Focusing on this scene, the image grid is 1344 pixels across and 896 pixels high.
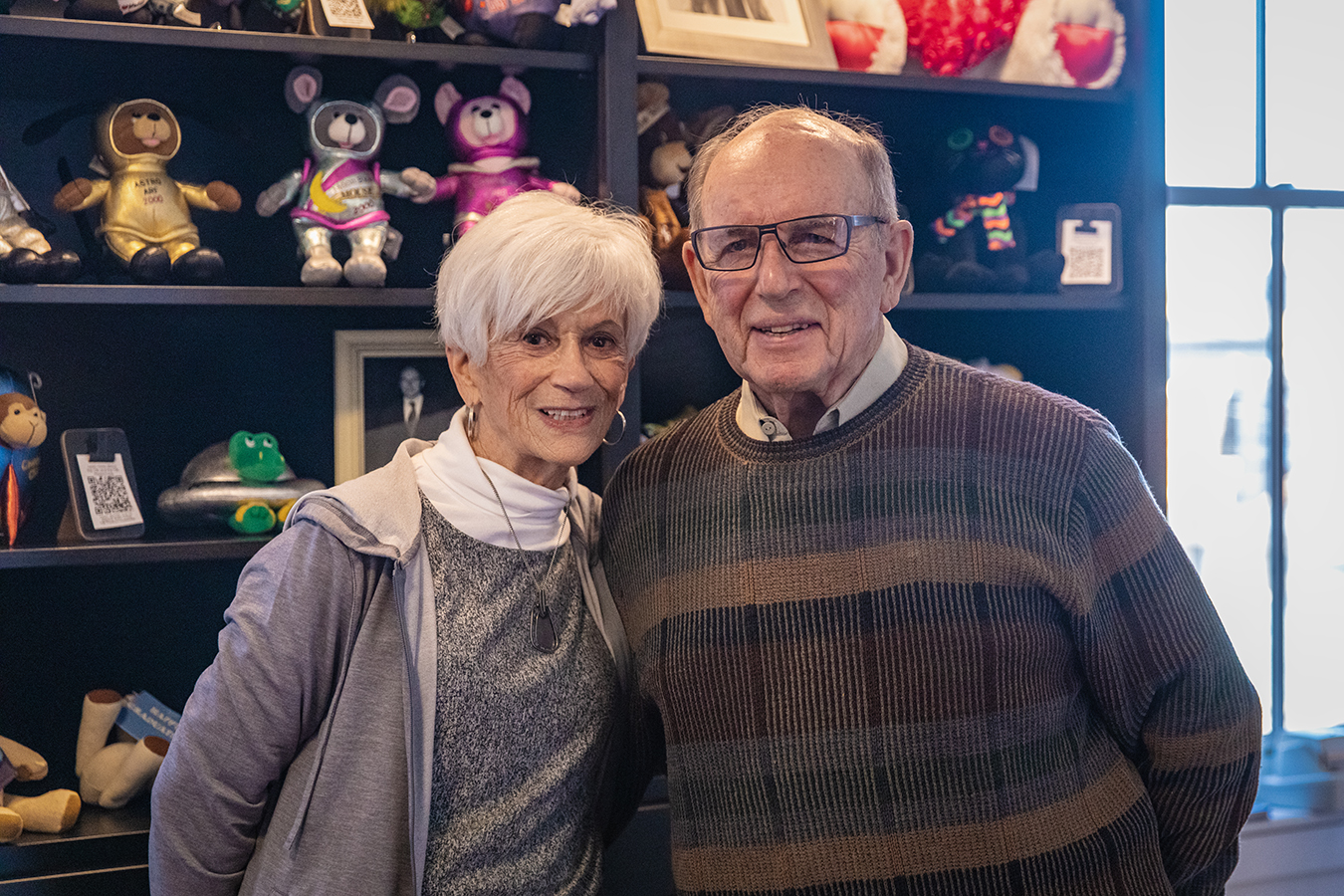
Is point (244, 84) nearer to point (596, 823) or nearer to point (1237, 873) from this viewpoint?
point (596, 823)

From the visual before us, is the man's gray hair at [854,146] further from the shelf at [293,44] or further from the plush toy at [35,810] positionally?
the plush toy at [35,810]

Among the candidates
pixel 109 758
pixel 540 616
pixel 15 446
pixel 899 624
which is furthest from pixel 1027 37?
pixel 109 758

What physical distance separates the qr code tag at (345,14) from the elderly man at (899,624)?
0.71m

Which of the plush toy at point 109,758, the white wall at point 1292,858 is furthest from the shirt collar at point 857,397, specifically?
the white wall at point 1292,858

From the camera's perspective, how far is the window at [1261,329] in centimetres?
247

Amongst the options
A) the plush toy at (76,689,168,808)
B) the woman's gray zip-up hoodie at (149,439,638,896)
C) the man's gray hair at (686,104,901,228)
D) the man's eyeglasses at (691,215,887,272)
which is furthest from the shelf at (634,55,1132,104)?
the plush toy at (76,689,168,808)

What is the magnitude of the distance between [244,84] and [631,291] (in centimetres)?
99

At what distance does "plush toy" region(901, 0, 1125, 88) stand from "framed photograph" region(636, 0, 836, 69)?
0.21 metres

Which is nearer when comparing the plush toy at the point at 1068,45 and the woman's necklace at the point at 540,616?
the woman's necklace at the point at 540,616

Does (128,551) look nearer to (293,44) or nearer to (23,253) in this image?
(23,253)

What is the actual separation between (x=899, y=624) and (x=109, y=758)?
4.23 feet

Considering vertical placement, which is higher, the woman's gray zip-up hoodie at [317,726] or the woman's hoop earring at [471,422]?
the woman's hoop earring at [471,422]

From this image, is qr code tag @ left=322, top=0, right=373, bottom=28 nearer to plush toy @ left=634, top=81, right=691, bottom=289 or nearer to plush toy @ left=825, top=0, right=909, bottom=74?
plush toy @ left=634, top=81, right=691, bottom=289

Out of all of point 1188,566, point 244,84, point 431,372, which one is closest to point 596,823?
point 1188,566
